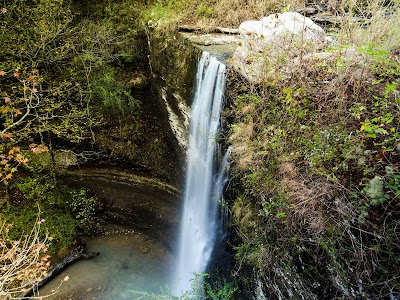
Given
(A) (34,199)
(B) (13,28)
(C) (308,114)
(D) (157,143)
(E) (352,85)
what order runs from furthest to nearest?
(D) (157,143)
(A) (34,199)
(B) (13,28)
(C) (308,114)
(E) (352,85)

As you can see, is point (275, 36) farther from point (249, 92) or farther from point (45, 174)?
point (45, 174)

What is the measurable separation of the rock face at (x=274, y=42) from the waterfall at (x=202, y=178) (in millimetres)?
587

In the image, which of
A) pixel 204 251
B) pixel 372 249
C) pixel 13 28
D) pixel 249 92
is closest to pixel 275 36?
pixel 249 92

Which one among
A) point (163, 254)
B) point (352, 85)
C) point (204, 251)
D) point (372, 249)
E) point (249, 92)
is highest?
point (352, 85)

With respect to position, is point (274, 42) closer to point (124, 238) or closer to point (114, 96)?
point (114, 96)

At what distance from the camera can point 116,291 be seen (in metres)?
7.18

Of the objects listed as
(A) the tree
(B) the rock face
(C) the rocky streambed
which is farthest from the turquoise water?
(B) the rock face

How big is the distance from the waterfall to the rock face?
1.92ft

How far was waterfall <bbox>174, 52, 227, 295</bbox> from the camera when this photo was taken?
217 inches

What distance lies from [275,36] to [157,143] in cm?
491

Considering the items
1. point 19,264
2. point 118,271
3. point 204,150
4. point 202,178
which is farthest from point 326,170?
point 19,264

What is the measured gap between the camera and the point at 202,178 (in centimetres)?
663

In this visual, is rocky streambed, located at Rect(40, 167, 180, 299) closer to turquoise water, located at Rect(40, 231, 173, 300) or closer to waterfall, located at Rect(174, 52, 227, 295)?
turquoise water, located at Rect(40, 231, 173, 300)

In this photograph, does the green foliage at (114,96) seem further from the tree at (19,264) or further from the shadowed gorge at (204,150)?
the tree at (19,264)
